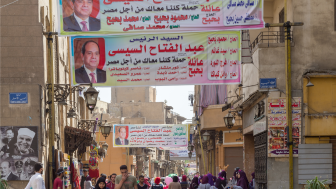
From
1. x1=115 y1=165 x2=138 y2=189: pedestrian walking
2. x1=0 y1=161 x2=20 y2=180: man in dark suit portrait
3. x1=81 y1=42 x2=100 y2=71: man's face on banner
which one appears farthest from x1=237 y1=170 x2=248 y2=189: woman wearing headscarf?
x1=0 y1=161 x2=20 y2=180: man in dark suit portrait

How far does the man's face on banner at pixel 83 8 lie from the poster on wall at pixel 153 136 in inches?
670

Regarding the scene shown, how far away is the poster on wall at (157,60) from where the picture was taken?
11.5 m

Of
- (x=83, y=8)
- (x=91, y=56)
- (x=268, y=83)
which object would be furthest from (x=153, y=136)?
(x=83, y=8)

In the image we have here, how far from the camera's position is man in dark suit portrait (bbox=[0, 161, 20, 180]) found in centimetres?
1223

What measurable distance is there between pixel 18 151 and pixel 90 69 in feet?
10.3

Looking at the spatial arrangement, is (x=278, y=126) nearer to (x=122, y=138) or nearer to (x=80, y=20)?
(x=80, y=20)

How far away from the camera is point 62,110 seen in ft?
60.9

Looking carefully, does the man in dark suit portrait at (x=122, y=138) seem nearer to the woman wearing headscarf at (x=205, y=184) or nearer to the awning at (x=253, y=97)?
the awning at (x=253, y=97)

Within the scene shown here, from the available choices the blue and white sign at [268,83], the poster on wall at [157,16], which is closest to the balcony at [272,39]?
the blue and white sign at [268,83]

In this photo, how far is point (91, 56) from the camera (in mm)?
11484

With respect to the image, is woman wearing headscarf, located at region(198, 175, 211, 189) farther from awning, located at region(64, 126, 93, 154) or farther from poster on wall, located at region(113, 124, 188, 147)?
poster on wall, located at region(113, 124, 188, 147)

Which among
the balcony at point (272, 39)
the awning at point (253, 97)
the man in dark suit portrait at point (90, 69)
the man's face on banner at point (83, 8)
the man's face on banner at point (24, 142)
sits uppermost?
the man's face on banner at point (83, 8)

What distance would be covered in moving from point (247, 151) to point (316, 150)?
560cm

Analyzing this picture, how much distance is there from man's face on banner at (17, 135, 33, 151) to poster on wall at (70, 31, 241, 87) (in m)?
2.29
